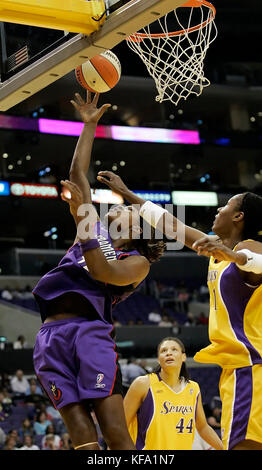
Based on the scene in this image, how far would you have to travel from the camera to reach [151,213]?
412cm

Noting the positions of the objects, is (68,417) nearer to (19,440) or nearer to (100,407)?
(100,407)

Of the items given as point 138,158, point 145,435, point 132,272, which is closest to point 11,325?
point 138,158

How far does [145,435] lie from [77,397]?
1.93 m

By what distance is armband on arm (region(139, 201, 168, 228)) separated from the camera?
4090 millimetres

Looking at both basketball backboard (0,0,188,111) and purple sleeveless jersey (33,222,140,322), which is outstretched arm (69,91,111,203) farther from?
purple sleeveless jersey (33,222,140,322)

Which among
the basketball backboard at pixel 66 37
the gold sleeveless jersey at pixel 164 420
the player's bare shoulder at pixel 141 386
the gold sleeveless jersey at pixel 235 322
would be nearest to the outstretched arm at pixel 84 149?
the basketball backboard at pixel 66 37

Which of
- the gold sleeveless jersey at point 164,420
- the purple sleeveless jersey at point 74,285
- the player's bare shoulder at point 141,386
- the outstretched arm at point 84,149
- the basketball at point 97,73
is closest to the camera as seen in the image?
the purple sleeveless jersey at point 74,285

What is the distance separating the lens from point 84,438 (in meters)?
A: 3.60

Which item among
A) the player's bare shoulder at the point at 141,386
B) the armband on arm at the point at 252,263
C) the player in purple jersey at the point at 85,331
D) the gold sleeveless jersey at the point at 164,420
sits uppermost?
the armband on arm at the point at 252,263

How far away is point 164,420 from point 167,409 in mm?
105

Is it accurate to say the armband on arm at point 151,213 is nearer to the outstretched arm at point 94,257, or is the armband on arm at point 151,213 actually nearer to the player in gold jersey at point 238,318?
the outstretched arm at point 94,257

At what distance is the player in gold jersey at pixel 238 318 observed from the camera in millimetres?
3393

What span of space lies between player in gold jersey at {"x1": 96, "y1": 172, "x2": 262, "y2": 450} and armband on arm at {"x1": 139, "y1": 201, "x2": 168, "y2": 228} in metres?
0.37

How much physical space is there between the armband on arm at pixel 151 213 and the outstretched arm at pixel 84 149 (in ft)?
1.22
